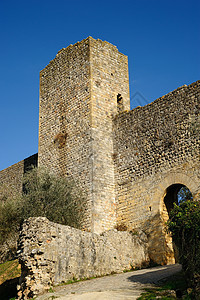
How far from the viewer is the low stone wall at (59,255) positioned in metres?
9.82

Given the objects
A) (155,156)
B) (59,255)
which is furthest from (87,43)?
(59,255)

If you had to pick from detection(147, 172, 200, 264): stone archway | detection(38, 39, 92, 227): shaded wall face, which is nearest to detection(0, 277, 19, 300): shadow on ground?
detection(38, 39, 92, 227): shaded wall face

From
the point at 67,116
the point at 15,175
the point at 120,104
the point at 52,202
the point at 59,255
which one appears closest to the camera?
the point at 59,255

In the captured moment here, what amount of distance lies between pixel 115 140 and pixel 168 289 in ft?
27.6

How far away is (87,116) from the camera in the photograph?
50.8 feet

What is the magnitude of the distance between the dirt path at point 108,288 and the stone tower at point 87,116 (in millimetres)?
3895

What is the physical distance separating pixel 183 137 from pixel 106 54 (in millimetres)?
6066

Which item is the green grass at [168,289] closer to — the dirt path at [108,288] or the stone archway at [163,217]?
the dirt path at [108,288]

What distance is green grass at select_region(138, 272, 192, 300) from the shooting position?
7.39 metres

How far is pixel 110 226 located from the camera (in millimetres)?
14156

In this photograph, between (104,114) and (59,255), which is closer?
(59,255)

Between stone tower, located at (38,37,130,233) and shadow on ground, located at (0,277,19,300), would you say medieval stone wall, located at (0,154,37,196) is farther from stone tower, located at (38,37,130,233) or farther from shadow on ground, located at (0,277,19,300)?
shadow on ground, located at (0,277,19,300)

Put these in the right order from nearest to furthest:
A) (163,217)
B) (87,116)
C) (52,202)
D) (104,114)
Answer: (163,217)
(52,202)
(87,116)
(104,114)

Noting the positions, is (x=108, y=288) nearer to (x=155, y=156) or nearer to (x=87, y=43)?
(x=155, y=156)
